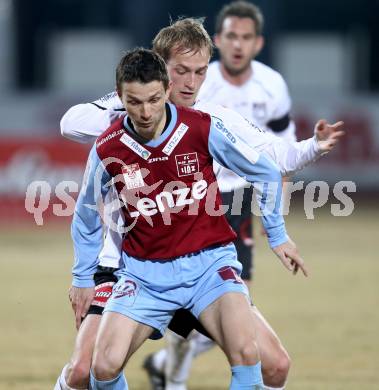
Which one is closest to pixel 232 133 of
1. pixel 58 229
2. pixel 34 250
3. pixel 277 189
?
pixel 277 189

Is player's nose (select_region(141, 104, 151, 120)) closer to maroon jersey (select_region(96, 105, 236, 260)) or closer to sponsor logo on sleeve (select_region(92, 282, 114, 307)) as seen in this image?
maroon jersey (select_region(96, 105, 236, 260))

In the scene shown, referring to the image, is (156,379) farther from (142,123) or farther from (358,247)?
(358,247)

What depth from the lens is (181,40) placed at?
5.23 meters

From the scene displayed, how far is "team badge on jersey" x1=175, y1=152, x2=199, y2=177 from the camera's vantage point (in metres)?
4.86

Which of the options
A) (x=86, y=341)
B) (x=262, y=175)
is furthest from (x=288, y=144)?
(x=86, y=341)

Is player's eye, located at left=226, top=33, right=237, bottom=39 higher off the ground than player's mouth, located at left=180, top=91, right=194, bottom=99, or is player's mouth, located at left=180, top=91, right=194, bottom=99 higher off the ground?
player's eye, located at left=226, top=33, right=237, bottom=39

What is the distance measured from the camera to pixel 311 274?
1127cm

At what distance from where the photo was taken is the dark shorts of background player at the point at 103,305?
4953 millimetres

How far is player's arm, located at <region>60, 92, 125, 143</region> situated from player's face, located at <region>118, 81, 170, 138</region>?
23.2 inches

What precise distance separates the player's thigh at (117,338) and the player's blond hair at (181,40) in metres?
1.34

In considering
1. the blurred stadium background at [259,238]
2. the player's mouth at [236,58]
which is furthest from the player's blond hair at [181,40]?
the blurred stadium background at [259,238]

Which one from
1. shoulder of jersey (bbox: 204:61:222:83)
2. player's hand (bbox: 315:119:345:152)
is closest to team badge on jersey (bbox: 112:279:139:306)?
player's hand (bbox: 315:119:345:152)

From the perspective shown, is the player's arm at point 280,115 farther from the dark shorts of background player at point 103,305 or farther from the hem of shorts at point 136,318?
the hem of shorts at point 136,318

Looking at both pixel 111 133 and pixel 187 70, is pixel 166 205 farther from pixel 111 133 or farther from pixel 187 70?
pixel 187 70
